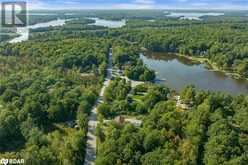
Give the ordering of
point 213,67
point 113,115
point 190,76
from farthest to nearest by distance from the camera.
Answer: point 213,67, point 190,76, point 113,115

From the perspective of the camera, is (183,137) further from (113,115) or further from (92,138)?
(113,115)

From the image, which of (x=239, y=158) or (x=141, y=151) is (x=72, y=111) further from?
(x=239, y=158)

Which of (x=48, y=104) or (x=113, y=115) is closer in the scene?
(x=113, y=115)

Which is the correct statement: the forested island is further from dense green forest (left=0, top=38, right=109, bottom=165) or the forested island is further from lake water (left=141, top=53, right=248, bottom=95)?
lake water (left=141, top=53, right=248, bottom=95)

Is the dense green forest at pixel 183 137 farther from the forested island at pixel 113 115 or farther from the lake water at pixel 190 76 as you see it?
the lake water at pixel 190 76

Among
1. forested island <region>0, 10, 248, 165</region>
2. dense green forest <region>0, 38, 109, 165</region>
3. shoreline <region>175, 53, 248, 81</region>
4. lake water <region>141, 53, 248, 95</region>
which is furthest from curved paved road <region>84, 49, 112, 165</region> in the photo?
shoreline <region>175, 53, 248, 81</region>

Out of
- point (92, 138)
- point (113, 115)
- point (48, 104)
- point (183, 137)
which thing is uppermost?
point (48, 104)

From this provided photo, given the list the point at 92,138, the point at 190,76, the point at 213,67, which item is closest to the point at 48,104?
the point at 92,138
